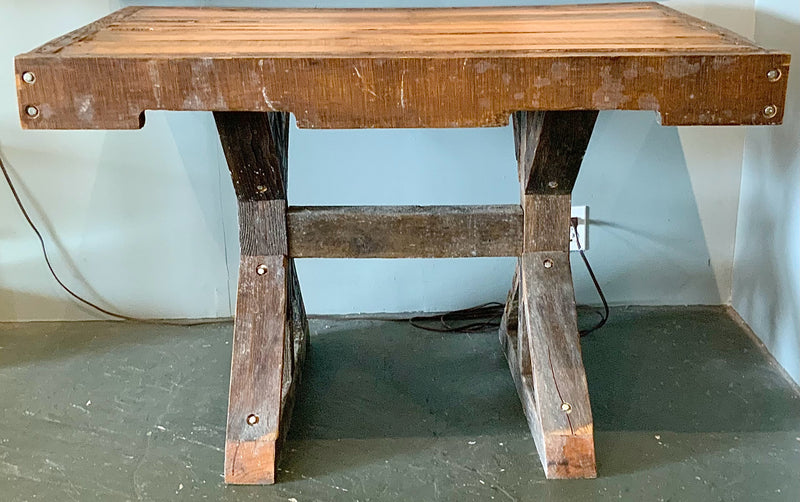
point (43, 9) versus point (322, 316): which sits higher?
point (43, 9)

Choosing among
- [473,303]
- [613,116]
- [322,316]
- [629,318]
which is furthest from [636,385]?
[322,316]

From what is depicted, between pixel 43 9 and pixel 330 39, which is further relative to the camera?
pixel 43 9

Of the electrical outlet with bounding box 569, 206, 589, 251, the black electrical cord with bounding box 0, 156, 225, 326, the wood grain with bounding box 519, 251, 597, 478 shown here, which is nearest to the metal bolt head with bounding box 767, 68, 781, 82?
the wood grain with bounding box 519, 251, 597, 478

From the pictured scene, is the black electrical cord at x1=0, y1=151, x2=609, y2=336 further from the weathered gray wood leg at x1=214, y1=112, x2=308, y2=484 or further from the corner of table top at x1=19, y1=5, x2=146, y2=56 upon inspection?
the corner of table top at x1=19, y1=5, x2=146, y2=56

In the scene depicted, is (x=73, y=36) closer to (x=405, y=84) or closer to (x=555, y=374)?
(x=405, y=84)

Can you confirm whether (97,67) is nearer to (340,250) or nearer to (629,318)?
(340,250)

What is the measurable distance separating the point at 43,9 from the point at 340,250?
912mm

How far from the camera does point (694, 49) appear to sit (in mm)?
1204

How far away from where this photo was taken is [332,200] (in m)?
2.07

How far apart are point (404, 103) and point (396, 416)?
772 mm

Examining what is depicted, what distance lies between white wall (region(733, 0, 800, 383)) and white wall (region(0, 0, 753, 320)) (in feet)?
0.18

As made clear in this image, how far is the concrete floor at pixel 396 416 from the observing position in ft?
4.94

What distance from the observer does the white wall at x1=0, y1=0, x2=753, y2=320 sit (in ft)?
6.64

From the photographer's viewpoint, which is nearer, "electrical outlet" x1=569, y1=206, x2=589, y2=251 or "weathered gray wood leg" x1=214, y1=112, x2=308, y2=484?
"weathered gray wood leg" x1=214, y1=112, x2=308, y2=484
